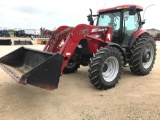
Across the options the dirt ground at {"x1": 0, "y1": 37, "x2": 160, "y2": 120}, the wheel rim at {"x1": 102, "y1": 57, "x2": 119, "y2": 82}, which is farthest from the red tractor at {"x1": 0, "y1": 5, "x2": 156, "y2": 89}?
the dirt ground at {"x1": 0, "y1": 37, "x2": 160, "y2": 120}

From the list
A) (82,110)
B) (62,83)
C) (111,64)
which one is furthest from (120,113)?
(62,83)

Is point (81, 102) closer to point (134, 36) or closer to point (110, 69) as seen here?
point (110, 69)

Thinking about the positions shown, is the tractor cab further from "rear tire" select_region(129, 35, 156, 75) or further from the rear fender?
"rear tire" select_region(129, 35, 156, 75)

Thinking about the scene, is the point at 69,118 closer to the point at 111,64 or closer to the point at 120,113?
the point at 120,113

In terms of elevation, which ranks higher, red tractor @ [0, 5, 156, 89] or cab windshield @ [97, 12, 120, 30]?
cab windshield @ [97, 12, 120, 30]

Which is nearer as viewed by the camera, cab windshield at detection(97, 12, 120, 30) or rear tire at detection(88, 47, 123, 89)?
rear tire at detection(88, 47, 123, 89)

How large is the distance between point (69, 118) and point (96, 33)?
2846 mm

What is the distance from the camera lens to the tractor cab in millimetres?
6801

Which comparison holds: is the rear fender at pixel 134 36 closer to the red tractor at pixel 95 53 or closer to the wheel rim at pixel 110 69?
the red tractor at pixel 95 53

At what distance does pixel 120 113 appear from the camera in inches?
163

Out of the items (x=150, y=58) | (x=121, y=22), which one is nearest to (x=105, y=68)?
(x=121, y=22)

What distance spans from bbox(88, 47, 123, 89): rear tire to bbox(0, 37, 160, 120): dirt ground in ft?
0.70

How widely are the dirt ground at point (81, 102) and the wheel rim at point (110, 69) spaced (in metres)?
0.32

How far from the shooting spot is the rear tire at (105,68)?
5.25 m
